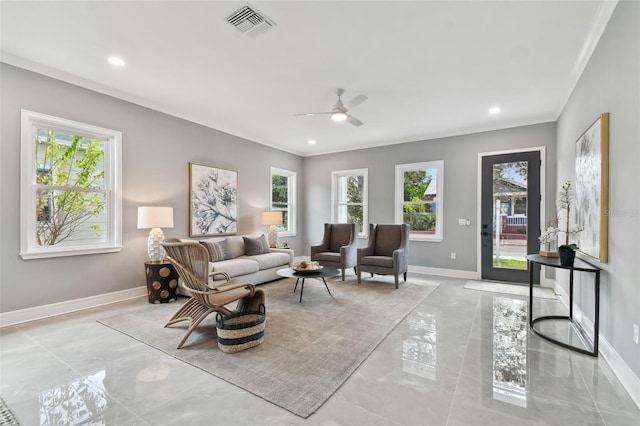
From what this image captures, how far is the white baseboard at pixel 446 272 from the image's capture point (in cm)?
540

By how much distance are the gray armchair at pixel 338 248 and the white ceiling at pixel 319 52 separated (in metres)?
2.32

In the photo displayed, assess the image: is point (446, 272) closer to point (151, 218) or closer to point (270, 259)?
point (270, 259)

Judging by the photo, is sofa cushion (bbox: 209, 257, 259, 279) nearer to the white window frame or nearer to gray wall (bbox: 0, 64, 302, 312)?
gray wall (bbox: 0, 64, 302, 312)

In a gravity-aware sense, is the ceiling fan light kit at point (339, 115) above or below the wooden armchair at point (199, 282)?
above

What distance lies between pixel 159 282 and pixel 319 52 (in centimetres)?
346

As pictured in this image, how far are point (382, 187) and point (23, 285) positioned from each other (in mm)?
5858

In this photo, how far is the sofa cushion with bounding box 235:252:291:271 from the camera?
4812 mm

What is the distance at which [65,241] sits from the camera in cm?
359

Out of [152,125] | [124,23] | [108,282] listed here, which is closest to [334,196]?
[152,125]

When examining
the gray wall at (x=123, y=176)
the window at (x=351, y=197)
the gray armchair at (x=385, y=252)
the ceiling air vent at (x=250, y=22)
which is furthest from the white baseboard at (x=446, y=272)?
the ceiling air vent at (x=250, y=22)

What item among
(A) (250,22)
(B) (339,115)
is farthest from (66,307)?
(B) (339,115)

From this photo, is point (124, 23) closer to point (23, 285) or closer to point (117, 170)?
point (117, 170)

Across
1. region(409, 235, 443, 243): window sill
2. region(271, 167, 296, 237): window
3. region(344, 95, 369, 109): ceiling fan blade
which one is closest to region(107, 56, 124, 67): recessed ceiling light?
region(344, 95, 369, 109): ceiling fan blade

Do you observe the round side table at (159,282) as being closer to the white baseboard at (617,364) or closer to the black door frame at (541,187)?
the white baseboard at (617,364)
